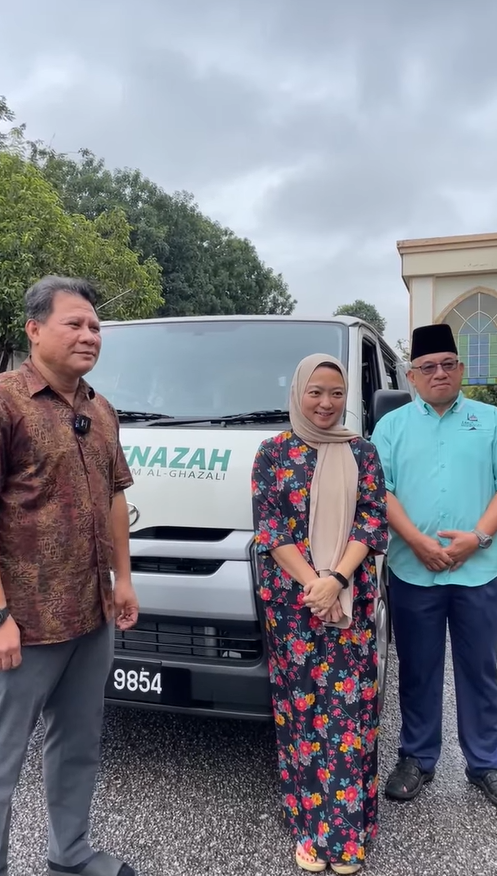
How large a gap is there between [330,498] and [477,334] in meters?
21.7

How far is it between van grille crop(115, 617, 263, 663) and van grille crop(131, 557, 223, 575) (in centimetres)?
19

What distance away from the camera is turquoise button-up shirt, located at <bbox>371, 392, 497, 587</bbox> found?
110 inches

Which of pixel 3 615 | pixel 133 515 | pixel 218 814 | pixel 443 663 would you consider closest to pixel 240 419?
pixel 133 515

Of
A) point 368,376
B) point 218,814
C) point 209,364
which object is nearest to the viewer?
point 218,814

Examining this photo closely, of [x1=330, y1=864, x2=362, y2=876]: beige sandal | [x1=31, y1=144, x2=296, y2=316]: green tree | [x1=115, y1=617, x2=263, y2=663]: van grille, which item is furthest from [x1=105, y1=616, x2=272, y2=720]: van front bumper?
[x1=31, y1=144, x2=296, y2=316]: green tree

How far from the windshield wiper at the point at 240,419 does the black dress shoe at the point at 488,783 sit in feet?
5.61

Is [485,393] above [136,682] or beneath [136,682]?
above

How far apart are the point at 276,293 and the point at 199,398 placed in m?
27.5

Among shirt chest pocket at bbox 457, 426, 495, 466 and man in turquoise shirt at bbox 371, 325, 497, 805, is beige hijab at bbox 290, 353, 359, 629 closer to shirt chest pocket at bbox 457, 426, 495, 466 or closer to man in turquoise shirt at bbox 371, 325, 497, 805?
man in turquoise shirt at bbox 371, 325, 497, 805

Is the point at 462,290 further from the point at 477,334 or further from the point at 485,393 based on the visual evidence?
the point at 485,393

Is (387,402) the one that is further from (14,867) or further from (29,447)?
(14,867)

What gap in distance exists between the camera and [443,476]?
2.83m

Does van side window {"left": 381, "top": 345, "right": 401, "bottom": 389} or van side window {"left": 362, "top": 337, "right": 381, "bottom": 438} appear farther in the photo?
van side window {"left": 381, "top": 345, "right": 401, "bottom": 389}

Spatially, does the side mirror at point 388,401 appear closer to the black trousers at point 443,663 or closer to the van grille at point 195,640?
the black trousers at point 443,663
